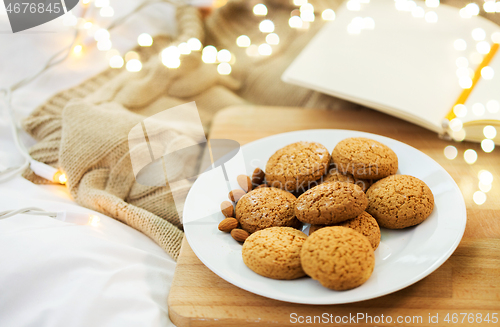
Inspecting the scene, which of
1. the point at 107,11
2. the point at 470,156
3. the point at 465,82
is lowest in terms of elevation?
the point at 470,156

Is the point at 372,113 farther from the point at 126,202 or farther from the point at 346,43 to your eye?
the point at 126,202

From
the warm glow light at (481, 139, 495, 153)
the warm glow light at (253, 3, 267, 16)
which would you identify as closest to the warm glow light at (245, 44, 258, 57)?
the warm glow light at (253, 3, 267, 16)

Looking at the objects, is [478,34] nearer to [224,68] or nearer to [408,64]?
[408,64]

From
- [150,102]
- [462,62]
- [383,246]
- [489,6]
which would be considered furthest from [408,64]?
[150,102]

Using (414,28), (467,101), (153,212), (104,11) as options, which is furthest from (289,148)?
(104,11)

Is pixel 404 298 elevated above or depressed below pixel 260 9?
below

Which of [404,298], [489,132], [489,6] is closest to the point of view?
[404,298]

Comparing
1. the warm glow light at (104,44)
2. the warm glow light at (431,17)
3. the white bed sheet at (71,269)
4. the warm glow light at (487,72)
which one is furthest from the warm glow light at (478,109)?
the warm glow light at (104,44)
